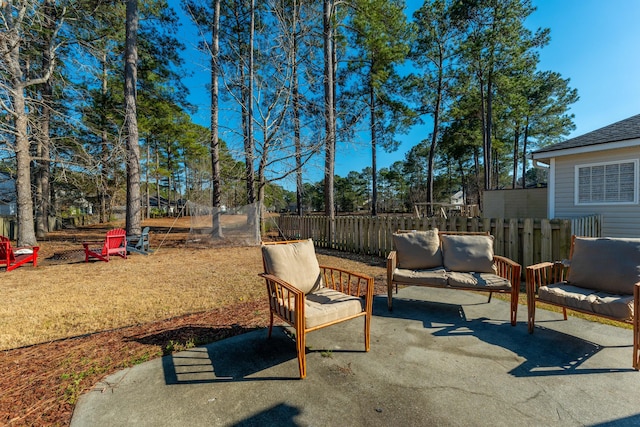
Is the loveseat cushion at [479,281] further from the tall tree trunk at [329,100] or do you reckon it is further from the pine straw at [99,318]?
the tall tree trunk at [329,100]

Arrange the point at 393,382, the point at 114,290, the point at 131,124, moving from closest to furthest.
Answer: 1. the point at 393,382
2. the point at 114,290
3. the point at 131,124

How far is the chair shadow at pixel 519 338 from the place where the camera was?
2206 millimetres

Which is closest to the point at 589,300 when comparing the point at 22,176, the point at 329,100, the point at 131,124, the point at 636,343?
the point at 636,343

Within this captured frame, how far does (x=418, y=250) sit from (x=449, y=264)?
1.33ft

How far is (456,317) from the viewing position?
3246 mm

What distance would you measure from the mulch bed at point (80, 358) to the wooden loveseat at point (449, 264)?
1.82 m

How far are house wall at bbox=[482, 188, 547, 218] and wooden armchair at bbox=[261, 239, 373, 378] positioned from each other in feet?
40.0

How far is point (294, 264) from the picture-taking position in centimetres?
284

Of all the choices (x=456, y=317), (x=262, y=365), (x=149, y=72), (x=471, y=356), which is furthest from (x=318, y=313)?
(x=149, y=72)

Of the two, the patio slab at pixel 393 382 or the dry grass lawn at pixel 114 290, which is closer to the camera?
the patio slab at pixel 393 382

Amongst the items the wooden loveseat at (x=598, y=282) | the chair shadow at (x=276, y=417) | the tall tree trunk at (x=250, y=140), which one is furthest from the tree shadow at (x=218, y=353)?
the tall tree trunk at (x=250, y=140)

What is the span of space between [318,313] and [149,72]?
1304 centimetres

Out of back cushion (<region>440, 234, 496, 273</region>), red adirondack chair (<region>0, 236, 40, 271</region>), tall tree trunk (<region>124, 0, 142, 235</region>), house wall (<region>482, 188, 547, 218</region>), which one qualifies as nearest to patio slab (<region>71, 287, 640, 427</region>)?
back cushion (<region>440, 234, 496, 273</region>)

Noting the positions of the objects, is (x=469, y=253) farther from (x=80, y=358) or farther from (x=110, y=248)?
(x=110, y=248)
